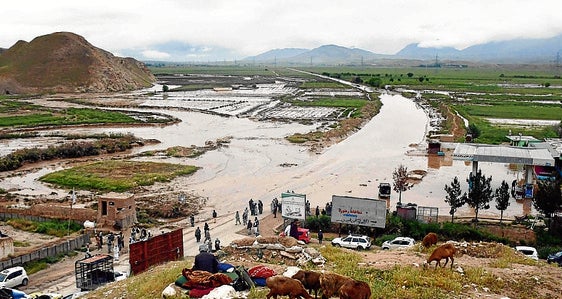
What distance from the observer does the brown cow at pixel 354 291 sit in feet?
33.9

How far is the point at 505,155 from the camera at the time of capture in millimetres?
33531

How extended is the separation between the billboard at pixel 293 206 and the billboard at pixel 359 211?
5.30ft

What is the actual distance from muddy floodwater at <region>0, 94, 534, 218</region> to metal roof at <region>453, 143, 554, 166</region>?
2.68m

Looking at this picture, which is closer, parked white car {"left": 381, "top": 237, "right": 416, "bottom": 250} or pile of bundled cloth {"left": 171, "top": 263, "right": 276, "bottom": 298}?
pile of bundled cloth {"left": 171, "top": 263, "right": 276, "bottom": 298}

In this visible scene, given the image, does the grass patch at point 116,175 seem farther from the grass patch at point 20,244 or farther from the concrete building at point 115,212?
the grass patch at point 20,244

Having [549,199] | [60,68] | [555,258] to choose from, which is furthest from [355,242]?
[60,68]

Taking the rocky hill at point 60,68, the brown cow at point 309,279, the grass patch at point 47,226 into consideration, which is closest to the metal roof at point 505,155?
the grass patch at point 47,226

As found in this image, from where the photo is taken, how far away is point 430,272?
13.4m

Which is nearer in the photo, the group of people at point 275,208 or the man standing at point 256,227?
the man standing at point 256,227

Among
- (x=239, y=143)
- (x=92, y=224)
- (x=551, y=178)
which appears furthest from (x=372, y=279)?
(x=239, y=143)

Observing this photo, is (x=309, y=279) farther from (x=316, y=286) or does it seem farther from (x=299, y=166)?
(x=299, y=166)

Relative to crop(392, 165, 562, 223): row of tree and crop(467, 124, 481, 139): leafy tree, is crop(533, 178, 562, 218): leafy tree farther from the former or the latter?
crop(467, 124, 481, 139): leafy tree

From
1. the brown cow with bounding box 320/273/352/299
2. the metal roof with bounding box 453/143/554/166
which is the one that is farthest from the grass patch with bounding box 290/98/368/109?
the brown cow with bounding box 320/273/352/299

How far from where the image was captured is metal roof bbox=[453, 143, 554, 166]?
107ft
